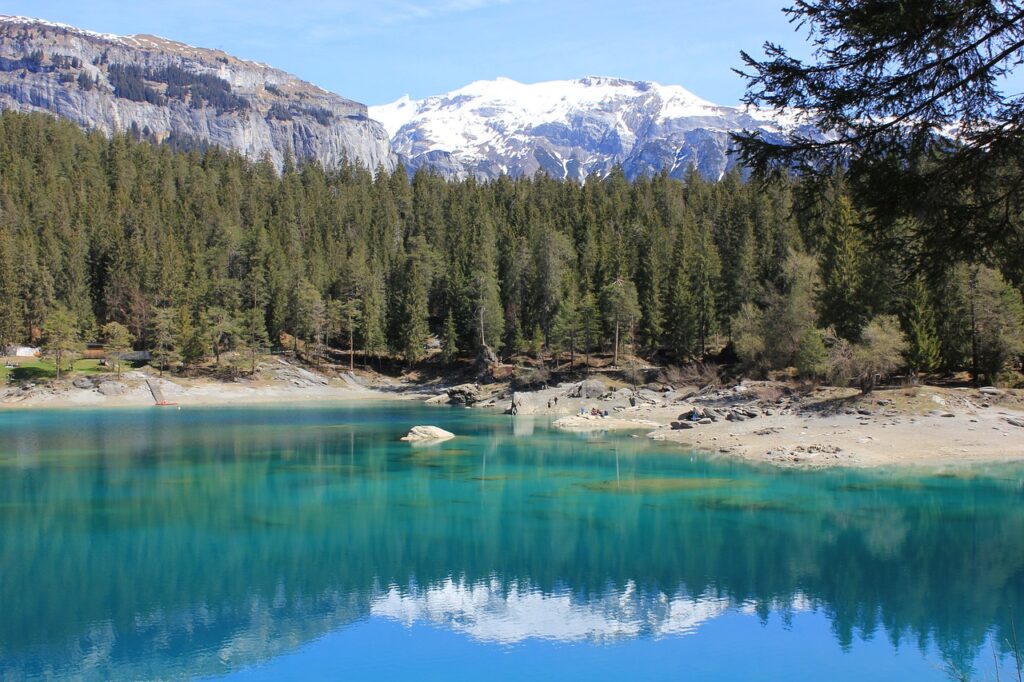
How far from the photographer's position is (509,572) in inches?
747

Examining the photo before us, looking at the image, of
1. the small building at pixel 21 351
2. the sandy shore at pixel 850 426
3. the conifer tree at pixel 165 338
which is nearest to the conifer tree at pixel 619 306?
the sandy shore at pixel 850 426

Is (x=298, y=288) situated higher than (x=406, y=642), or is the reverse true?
(x=298, y=288)

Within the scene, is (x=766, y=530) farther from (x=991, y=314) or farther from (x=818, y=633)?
(x=991, y=314)

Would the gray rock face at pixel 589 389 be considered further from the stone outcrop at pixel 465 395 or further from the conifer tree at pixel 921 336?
the conifer tree at pixel 921 336

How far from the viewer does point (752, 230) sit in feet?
254

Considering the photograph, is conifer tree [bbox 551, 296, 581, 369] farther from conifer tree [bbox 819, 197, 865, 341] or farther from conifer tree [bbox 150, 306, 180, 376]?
conifer tree [bbox 150, 306, 180, 376]

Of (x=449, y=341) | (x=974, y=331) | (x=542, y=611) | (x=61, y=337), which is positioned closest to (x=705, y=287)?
(x=449, y=341)

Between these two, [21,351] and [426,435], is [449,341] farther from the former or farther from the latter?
[21,351]

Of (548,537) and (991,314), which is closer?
(548,537)

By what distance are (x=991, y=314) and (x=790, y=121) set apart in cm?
4229

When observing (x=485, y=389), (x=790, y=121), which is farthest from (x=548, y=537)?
(x=485, y=389)

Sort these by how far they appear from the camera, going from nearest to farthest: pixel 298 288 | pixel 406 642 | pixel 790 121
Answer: pixel 790 121 < pixel 406 642 < pixel 298 288

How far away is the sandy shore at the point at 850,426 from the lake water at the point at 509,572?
2.73 metres

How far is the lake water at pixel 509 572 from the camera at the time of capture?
46.1ft
